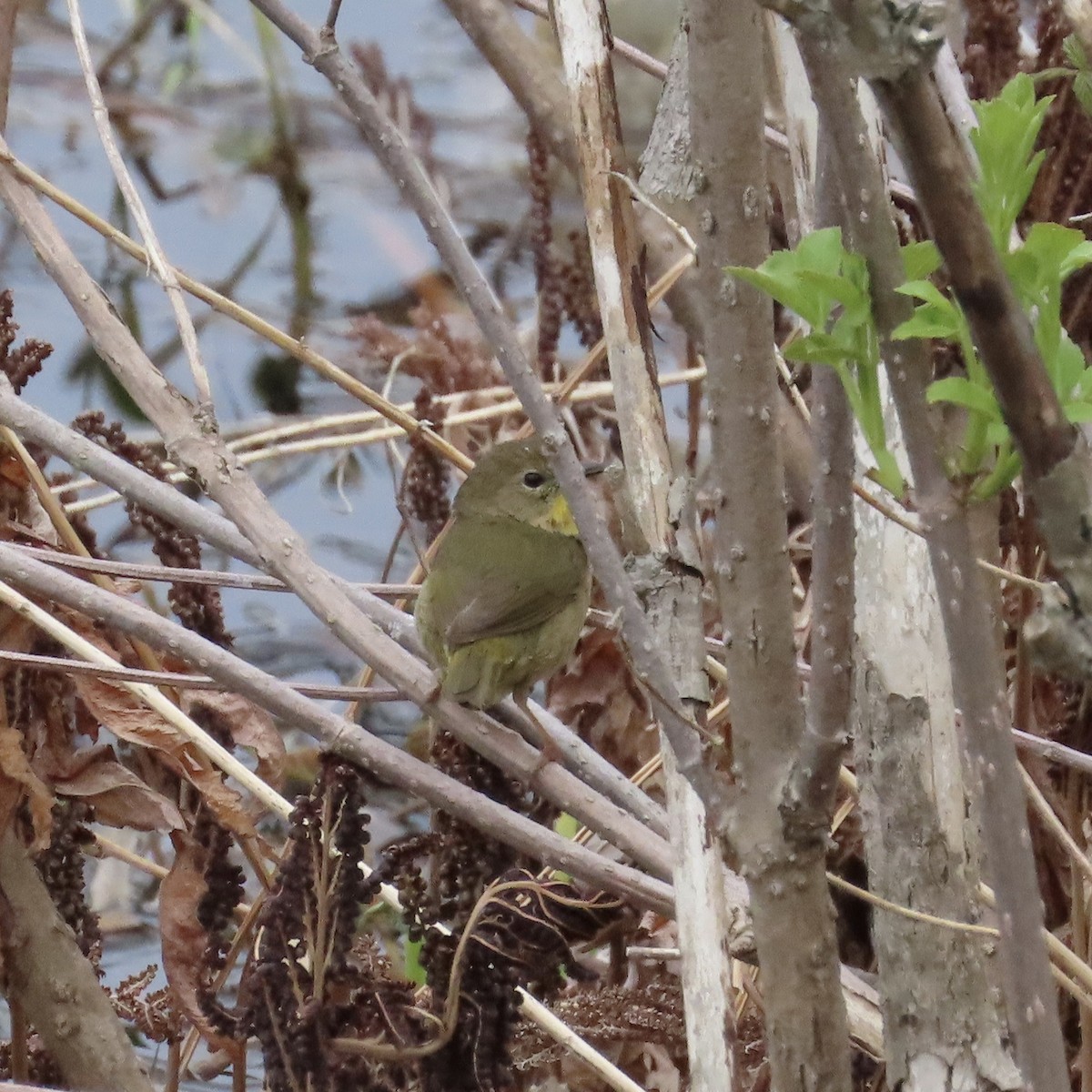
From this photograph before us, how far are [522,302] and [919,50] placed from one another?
3384 mm

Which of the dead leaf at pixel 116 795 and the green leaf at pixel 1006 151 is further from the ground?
the green leaf at pixel 1006 151

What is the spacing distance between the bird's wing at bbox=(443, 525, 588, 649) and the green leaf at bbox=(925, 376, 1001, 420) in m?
1.57

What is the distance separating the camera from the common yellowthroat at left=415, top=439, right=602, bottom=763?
2133mm

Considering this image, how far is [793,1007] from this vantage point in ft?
3.42

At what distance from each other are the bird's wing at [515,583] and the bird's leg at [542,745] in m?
0.27

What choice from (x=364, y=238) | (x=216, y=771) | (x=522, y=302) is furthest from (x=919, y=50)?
(x=364, y=238)

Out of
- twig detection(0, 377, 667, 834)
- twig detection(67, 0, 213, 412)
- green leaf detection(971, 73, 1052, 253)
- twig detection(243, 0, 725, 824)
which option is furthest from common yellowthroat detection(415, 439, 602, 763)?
green leaf detection(971, 73, 1052, 253)

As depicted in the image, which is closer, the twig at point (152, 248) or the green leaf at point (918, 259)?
the green leaf at point (918, 259)

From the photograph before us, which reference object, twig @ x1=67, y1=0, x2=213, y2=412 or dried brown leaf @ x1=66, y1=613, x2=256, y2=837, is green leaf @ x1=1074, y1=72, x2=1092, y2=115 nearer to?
twig @ x1=67, y1=0, x2=213, y2=412

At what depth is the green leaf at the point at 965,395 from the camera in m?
0.61

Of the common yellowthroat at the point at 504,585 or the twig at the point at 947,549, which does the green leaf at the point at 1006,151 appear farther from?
the common yellowthroat at the point at 504,585

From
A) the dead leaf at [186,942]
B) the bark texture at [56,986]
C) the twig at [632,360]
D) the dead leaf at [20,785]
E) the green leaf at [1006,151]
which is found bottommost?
the bark texture at [56,986]

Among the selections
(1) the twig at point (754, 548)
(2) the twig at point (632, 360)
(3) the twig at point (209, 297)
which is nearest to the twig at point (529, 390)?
(1) the twig at point (754, 548)

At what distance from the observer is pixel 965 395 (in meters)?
0.62
